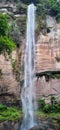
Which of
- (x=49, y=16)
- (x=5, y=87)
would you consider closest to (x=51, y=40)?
(x=49, y=16)

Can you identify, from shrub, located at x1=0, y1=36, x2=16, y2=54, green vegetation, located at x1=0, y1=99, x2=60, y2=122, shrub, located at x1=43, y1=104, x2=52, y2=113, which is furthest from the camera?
shrub, located at x1=43, y1=104, x2=52, y2=113

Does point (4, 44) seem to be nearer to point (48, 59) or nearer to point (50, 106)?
point (50, 106)

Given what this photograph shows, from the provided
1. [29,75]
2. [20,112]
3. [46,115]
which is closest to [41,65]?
[29,75]

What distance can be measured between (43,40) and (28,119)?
528cm

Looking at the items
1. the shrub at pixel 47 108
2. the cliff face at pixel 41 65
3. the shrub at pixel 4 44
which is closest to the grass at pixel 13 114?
the shrub at pixel 47 108

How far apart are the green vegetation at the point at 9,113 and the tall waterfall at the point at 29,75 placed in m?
0.42

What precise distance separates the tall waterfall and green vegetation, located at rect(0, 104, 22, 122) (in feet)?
1.39

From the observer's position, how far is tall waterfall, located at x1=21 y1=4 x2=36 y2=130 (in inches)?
712

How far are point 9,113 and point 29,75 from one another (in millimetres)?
3406

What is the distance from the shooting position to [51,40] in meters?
21.0

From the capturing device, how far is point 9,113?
1745 centimetres

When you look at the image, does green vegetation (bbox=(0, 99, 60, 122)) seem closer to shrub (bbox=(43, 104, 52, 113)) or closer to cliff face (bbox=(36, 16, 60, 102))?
shrub (bbox=(43, 104, 52, 113))

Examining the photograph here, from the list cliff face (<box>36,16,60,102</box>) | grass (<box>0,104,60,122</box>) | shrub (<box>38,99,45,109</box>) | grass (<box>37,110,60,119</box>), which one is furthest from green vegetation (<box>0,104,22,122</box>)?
cliff face (<box>36,16,60,102</box>)

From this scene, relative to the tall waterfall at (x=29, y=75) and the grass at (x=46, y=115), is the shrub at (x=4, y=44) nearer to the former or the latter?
the grass at (x=46, y=115)
